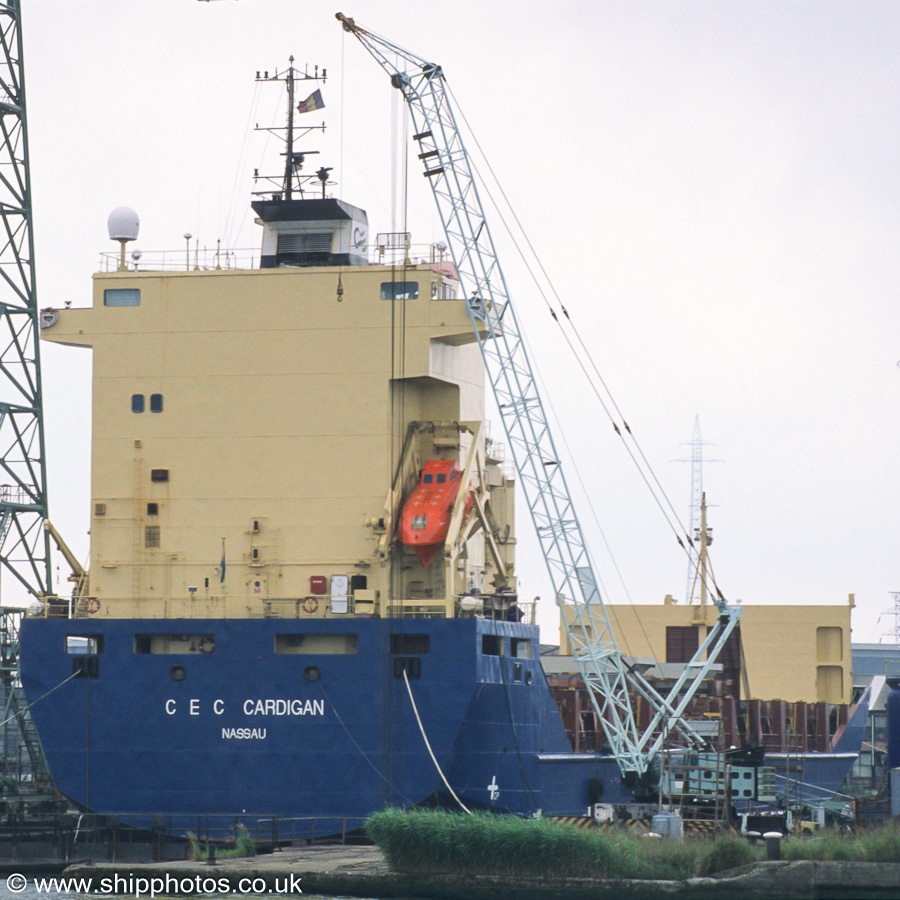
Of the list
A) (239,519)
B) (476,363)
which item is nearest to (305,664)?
(239,519)

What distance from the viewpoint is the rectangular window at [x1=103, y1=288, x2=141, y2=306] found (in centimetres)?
3897

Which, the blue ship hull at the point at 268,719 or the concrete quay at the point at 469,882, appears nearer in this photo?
the concrete quay at the point at 469,882

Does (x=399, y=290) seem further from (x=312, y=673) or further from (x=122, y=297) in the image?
(x=312, y=673)

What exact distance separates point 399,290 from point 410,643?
7.99 m

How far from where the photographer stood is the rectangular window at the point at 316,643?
36.1 m

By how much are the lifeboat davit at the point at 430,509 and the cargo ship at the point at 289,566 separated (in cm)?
7

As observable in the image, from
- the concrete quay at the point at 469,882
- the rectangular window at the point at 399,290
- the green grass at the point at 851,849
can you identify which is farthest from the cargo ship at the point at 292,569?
the green grass at the point at 851,849

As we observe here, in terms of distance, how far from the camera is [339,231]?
40188 millimetres

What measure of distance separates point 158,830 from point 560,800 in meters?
9.19

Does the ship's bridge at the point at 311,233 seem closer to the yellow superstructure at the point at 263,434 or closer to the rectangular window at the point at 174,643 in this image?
the yellow superstructure at the point at 263,434

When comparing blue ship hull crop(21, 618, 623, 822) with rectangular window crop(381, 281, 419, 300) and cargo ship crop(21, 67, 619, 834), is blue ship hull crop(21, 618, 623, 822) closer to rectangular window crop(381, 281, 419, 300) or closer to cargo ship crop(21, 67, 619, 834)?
cargo ship crop(21, 67, 619, 834)

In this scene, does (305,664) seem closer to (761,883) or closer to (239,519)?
(239,519)

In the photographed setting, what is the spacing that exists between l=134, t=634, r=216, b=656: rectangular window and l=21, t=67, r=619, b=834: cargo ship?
5cm

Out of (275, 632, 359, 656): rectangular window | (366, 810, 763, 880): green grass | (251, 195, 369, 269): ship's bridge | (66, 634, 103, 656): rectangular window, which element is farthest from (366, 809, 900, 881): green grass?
(251, 195, 369, 269): ship's bridge
